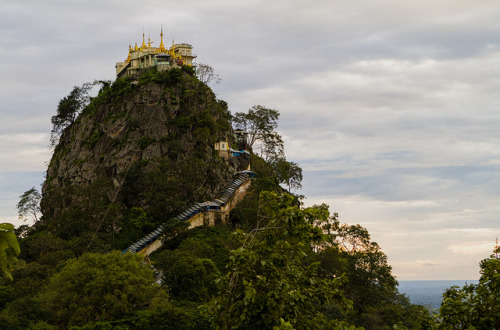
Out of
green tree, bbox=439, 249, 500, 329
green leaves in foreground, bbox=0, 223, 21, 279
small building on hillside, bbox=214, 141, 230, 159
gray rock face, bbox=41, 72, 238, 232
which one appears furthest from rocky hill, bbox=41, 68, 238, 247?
green leaves in foreground, bbox=0, 223, 21, 279

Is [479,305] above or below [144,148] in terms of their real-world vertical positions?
below

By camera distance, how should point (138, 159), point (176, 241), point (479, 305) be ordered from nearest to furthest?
point (479, 305) → point (176, 241) → point (138, 159)

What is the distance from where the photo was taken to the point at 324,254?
2571 inches

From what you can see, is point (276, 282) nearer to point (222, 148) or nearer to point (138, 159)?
point (138, 159)

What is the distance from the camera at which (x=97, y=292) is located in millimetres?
44781

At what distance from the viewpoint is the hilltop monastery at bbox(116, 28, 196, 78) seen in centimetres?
9556

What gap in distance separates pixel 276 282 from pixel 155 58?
276 ft

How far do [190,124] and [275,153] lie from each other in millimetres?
16305

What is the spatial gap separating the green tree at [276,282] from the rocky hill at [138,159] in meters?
56.7

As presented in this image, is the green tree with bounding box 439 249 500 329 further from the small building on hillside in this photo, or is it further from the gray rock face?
the small building on hillside

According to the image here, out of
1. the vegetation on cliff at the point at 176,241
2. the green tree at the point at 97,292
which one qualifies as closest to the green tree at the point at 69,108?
the vegetation on cliff at the point at 176,241

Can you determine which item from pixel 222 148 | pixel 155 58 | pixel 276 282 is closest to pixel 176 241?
pixel 222 148

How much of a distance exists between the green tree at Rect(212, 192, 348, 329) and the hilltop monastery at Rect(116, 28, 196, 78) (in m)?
79.8

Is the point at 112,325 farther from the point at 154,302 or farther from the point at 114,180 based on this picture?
the point at 114,180
